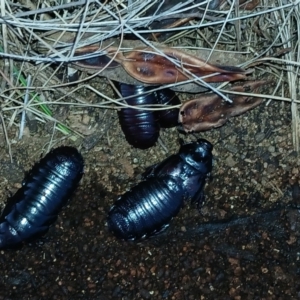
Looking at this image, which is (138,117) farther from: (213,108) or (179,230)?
(179,230)

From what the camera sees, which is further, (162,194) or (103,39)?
(162,194)

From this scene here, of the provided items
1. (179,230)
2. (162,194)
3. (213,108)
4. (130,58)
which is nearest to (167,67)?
(130,58)

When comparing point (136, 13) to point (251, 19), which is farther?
point (251, 19)

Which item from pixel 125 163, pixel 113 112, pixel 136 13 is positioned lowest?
pixel 125 163

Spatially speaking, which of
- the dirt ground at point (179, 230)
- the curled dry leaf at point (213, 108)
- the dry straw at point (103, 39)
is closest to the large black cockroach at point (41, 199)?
the dirt ground at point (179, 230)

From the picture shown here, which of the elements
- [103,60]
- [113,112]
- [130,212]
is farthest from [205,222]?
[103,60]

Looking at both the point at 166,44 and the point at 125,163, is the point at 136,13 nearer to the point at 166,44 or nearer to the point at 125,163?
the point at 166,44
